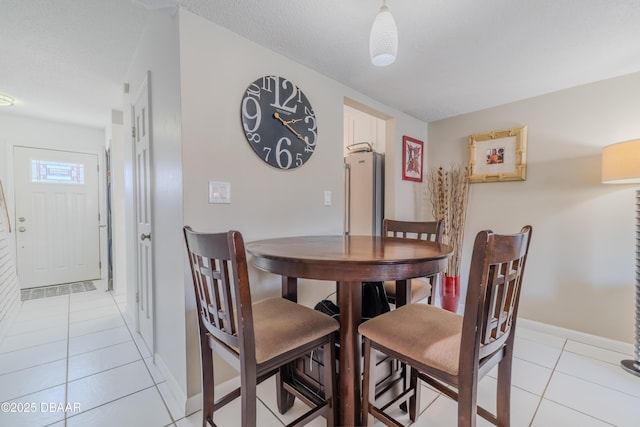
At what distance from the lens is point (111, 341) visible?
7.19 ft

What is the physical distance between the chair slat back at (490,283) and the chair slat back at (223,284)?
733 mm

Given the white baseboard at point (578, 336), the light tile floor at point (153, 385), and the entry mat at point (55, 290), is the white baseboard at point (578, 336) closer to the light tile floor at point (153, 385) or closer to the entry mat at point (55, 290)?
the light tile floor at point (153, 385)

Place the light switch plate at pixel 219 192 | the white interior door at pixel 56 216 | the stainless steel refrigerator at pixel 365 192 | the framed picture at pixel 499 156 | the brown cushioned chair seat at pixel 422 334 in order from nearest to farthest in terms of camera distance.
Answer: the brown cushioned chair seat at pixel 422 334, the light switch plate at pixel 219 192, the framed picture at pixel 499 156, the stainless steel refrigerator at pixel 365 192, the white interior door at pixel 56 216

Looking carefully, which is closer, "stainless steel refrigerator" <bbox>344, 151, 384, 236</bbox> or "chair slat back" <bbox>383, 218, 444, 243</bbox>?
"chair slat back" <bbox>383, 218, 444, 243</bbox>

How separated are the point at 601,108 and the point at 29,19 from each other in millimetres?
4195

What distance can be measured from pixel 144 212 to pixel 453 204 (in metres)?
3.00

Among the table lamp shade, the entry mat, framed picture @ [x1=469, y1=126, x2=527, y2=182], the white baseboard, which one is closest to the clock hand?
framed picture @ [x1=469, y1=126, x2=527, y2=182]

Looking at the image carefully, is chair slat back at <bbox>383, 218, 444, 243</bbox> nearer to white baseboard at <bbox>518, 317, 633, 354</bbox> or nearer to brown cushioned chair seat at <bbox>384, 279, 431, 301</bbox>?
brown cushioned chair seat at <bbox>384, 279, 431, 301</bbox>

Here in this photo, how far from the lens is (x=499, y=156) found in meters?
2.74

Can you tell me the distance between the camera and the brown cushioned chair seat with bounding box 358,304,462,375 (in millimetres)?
957

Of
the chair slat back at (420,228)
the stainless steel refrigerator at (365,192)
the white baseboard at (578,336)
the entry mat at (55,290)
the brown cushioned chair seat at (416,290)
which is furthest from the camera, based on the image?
the entry mat at (55,290)

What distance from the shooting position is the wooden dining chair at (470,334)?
2.79 feet

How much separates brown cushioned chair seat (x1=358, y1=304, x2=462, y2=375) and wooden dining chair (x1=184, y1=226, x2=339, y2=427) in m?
0.21

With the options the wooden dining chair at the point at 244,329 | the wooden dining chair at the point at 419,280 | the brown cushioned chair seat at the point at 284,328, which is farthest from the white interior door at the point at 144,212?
the wooden dining chair at the point at 419,280
